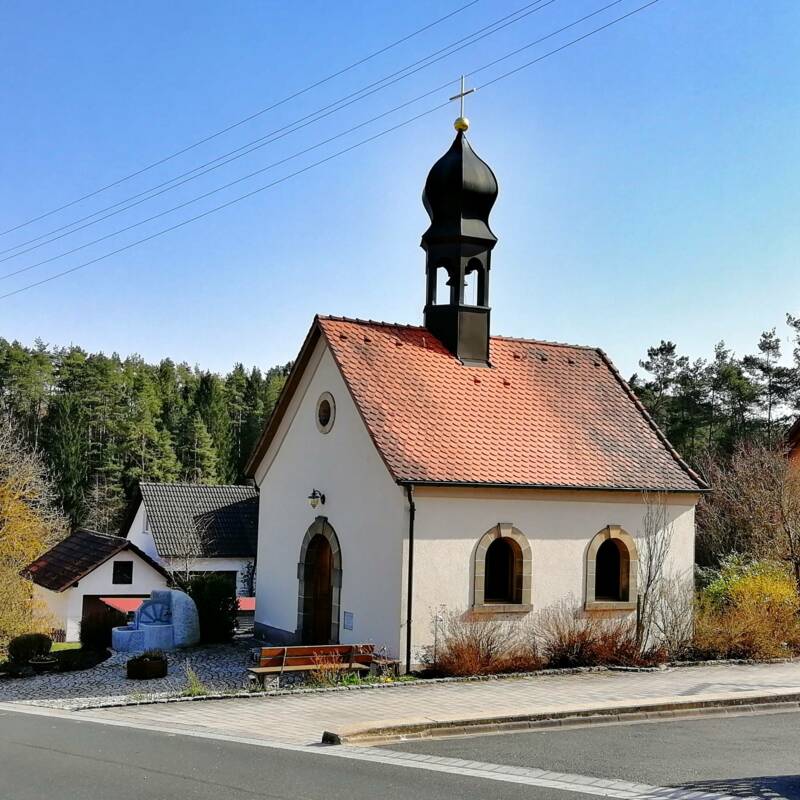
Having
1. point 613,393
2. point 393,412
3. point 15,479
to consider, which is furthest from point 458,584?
point 15,479

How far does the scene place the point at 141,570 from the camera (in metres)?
36.3

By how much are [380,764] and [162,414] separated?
73.5 metres

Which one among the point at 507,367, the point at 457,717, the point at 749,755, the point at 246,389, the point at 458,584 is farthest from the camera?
the point at 246,389

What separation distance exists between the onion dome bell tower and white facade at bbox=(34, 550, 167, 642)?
20270mm

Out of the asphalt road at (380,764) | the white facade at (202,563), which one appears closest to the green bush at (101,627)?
the asphalt road at (380,764)

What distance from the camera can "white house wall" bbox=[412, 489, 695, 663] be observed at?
16828 millimetres

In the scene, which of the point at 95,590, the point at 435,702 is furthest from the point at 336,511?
the point at 95,590

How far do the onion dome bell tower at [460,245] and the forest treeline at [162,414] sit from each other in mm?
28762

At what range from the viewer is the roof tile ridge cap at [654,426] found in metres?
20.0

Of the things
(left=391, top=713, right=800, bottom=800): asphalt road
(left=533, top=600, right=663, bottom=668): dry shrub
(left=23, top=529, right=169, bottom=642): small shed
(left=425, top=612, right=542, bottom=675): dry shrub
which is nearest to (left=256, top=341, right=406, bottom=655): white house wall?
(left=425, top=612, right=542, bottom=675): dry shrub

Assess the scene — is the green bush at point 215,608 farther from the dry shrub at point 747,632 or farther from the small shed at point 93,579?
the small shed at point 93,579

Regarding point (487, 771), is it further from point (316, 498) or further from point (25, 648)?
point (25, 648)

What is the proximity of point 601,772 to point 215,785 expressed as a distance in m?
3.80

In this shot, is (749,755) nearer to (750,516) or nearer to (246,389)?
(750,516)
